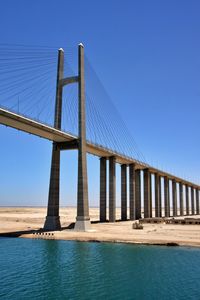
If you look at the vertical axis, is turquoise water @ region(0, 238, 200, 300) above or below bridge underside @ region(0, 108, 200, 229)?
below

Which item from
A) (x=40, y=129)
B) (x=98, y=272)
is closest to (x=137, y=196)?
(x=40, y=129)

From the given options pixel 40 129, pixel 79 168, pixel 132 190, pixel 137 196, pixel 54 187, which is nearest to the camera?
pixel 40 129

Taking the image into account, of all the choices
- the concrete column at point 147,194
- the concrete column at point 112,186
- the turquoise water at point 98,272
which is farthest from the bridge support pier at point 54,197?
the concrete column at point 147,194

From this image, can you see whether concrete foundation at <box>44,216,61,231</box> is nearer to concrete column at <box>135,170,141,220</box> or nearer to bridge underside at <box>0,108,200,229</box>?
bridge underside at <box>0,108,200,229</box>

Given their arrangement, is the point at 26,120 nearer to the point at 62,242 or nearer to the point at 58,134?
the point at 58,134

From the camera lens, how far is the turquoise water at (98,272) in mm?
24344

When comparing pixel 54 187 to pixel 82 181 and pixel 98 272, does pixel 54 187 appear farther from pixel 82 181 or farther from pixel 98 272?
pixel 98 272

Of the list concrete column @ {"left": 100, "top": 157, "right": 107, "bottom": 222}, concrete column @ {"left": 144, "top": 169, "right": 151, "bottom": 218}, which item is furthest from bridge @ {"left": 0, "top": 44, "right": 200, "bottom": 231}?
concrete column @ {"left": 144, "top": 169, "right": 151, "bottom": 218}

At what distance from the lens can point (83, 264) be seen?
34219mm

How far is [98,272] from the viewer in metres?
30.8

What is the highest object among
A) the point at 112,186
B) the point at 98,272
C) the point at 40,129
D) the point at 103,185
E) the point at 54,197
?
the point at 40,129

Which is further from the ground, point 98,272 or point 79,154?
point 79,154

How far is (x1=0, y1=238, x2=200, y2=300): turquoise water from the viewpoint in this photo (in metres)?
24.3

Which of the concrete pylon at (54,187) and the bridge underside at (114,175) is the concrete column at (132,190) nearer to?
the bridge underside at (114,175)
